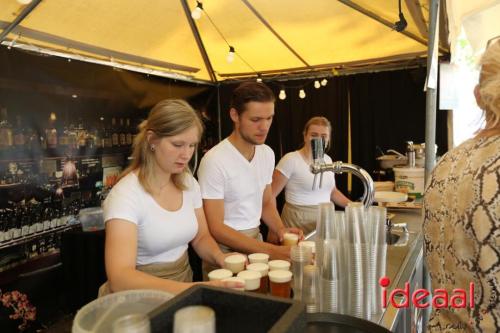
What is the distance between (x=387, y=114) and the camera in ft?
14.1

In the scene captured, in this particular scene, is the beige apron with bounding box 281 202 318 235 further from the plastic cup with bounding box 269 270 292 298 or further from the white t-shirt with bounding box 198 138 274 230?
the plastic cup with bounding box 269 270 292 298

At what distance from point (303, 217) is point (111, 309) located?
2.39 meters

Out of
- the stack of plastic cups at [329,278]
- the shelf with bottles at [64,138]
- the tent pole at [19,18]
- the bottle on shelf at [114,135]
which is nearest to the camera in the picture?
the stack of plastic cups at [329,278]

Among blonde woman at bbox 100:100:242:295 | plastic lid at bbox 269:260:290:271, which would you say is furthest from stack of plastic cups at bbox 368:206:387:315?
blonde woman at bbox 100:100:242:295

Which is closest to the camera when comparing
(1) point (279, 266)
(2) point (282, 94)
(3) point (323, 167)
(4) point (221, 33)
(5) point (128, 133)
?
(1) point (279, 266)

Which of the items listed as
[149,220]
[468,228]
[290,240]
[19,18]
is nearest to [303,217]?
[290,240]

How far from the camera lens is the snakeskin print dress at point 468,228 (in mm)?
805

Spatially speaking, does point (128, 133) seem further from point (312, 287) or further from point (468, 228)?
point (468, 228)

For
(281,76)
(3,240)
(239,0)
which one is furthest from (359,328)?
(281,76)

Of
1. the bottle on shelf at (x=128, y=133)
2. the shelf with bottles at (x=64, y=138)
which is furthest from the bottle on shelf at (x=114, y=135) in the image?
the bottle on shelf at (x=128, y=133)

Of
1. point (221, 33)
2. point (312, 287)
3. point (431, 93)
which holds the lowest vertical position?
point (312, 287)

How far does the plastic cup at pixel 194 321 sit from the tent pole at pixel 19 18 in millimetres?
Answer: 2685

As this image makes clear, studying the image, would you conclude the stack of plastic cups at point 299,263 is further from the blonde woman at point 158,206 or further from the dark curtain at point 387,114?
the dark curtain at point 387,114

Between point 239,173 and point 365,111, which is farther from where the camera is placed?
point 365,111
